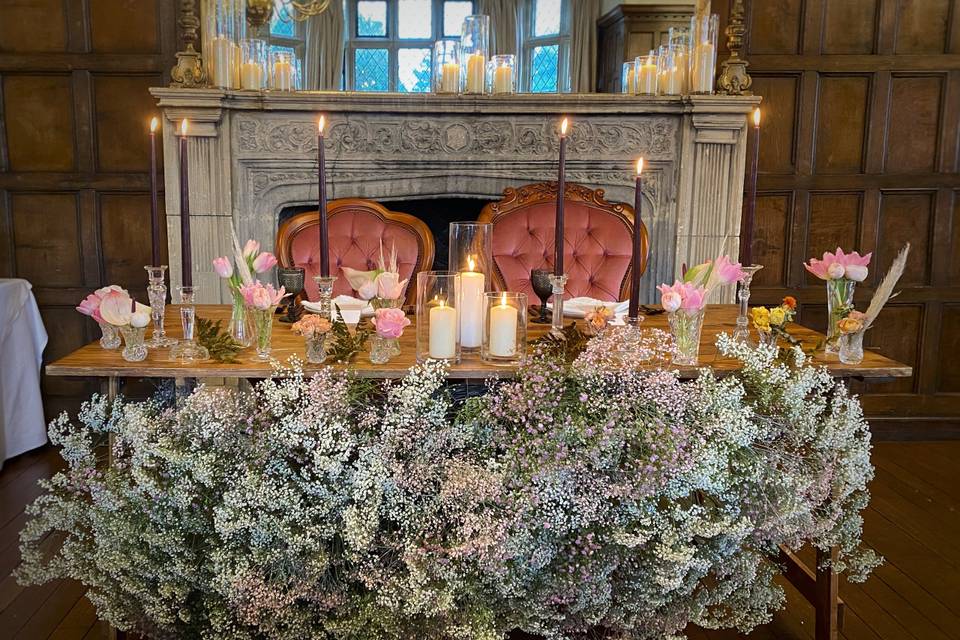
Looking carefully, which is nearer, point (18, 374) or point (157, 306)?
point (157, 306)

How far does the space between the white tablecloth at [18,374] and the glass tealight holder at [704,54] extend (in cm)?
283

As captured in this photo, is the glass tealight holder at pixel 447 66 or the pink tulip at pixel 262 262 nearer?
the pink tulip at pixel 262 262

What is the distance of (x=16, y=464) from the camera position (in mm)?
3205

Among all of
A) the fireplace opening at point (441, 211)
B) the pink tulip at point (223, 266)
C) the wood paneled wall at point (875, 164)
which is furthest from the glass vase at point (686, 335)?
the fireplace opening at point (441, 211)

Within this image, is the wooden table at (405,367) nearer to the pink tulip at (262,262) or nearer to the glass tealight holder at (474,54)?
the pink tulip at (262,262)

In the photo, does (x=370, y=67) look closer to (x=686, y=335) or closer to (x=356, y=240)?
(x=356, y=240)

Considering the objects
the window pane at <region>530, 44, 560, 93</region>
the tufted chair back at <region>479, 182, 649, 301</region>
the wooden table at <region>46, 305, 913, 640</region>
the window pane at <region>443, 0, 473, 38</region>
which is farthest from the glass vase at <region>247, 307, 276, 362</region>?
the window pane at <region>443, 0, 473, 38</region>

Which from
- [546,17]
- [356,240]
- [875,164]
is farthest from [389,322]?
[546,17]

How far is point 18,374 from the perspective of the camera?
327cm

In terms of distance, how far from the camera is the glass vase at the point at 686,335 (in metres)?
1.76

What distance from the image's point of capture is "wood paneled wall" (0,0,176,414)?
3426 mm

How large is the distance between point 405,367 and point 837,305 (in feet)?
3.20

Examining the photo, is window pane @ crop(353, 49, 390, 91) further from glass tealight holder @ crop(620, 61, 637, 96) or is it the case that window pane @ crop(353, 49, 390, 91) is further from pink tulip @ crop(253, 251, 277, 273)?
pink tulip @ crop(253, 251, 277, 273)

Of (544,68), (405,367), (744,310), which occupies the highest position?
(544,68)
